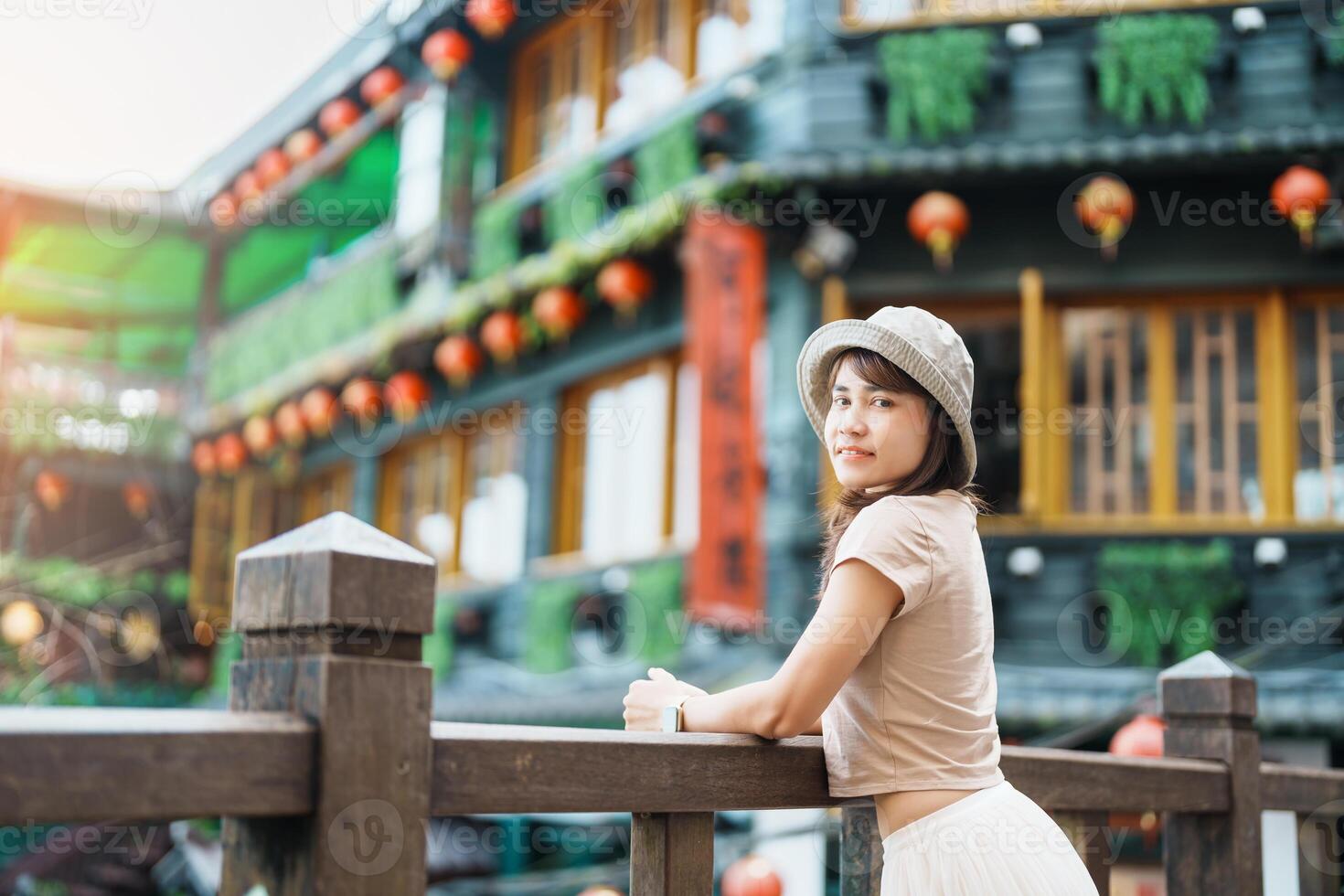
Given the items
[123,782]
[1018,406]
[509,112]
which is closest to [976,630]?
[123,782]

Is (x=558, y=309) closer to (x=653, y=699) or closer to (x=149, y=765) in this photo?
(x=653, y=699)

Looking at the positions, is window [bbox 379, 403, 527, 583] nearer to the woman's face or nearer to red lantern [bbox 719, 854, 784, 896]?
red lantern [bbox 719, 854, 784, 896]

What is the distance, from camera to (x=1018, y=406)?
868 cm

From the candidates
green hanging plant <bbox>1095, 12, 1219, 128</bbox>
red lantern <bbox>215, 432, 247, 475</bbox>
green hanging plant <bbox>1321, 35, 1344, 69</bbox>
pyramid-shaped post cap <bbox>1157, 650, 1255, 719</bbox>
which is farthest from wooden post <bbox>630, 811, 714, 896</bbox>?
red lantern <bbox>215, 432, 247, 475</bbox>

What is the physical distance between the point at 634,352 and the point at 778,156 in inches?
81.2

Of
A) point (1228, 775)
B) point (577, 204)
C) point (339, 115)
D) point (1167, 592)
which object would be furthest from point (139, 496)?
point (1228, 775)

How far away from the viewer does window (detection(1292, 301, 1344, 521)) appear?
825cm

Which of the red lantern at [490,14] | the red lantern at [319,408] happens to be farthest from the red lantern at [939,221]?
the red lantern at [319,408]

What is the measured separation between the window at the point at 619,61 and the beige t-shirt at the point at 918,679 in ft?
25.9

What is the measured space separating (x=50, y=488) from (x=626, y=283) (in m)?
8.93

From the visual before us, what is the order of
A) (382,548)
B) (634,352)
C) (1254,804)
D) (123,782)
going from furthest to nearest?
(634,352) < (1254,804) < (382,548) < (123,782)

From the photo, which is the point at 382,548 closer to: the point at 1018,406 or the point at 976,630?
the point at 976,630

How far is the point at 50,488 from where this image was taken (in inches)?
619

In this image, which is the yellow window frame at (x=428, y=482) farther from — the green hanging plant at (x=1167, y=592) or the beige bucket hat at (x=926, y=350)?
the beige bucket hat at (x=926, y=350)
